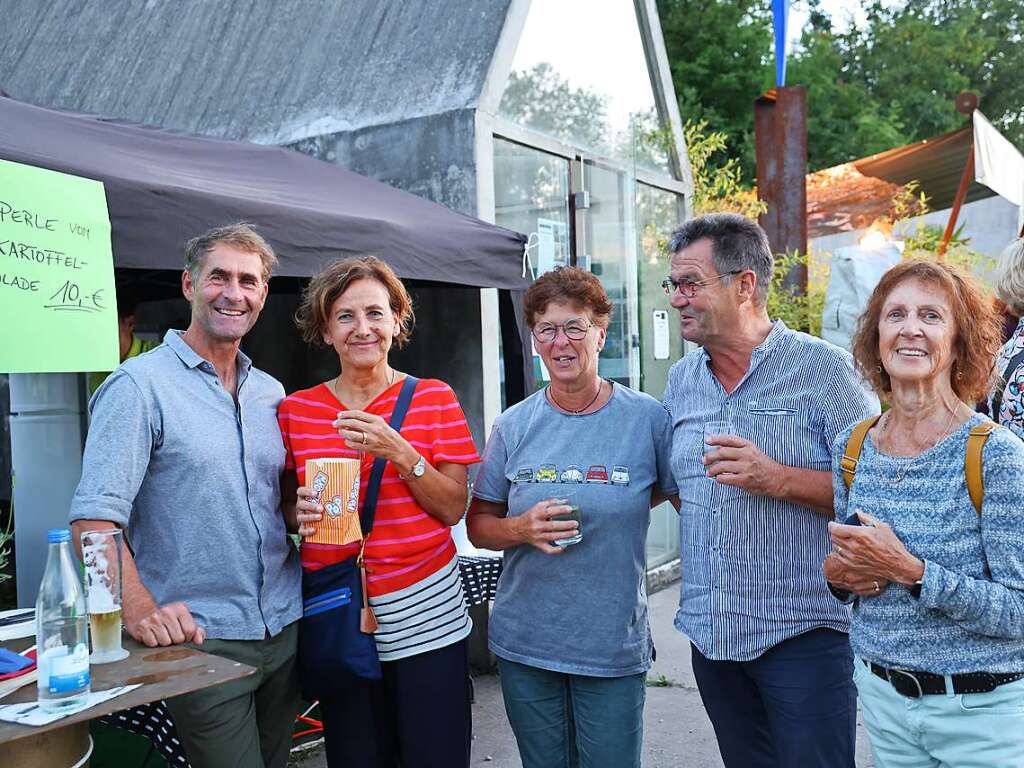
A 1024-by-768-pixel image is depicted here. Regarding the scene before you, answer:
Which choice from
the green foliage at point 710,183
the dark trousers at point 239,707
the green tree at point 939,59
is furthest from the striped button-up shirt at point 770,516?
the green tree at point 939,59

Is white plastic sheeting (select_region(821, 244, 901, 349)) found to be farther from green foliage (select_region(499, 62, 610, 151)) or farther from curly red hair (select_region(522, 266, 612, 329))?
curly red hair (select_region(522, 266, 612, 329))

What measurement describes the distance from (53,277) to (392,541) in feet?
3.93

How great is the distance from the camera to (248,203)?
3.36 meters

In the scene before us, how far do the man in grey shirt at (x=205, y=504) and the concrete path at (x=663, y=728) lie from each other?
1943 mm

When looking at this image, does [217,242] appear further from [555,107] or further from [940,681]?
[555,107]

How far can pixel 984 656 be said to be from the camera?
6.04ft

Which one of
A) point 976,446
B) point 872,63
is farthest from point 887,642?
point 872,63

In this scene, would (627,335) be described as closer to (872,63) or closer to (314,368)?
(314,368)

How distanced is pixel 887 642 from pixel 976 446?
47cm

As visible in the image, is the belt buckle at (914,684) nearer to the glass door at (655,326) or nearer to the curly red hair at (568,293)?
the curly red hair at (568,293)

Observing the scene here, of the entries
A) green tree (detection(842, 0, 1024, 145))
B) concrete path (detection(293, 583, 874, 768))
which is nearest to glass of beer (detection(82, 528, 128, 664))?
concrete path (detection(293, 583, 874, 768))

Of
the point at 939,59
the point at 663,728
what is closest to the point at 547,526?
the point at 663,728

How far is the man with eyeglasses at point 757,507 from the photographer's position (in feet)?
7.41

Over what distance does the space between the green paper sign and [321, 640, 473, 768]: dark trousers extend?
1165 mm
